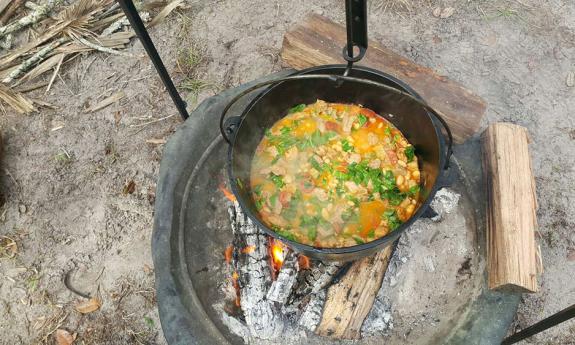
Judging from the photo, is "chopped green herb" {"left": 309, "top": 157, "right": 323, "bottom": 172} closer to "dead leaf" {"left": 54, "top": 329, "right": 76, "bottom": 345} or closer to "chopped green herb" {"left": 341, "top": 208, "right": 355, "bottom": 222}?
"chopped green herb" {"left": 341, "top": 208, "right": 355, "bottom": 222}

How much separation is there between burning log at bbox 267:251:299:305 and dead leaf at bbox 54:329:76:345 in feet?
5.68

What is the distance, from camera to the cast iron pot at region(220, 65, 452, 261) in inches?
94.5

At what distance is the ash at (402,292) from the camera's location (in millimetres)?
2729

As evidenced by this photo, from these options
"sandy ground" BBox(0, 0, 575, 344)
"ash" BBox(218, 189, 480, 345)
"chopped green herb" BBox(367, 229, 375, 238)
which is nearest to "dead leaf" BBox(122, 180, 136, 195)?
"sandy ground" BBox(0, 0, 575, 344)

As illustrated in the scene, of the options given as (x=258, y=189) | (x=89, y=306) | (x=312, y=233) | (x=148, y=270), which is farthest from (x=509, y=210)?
(x=89, y=306)

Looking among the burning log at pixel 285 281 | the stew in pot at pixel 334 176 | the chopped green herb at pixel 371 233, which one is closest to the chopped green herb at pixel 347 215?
the stew in pot at pixel 334 176

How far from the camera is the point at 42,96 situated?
14.1 feet

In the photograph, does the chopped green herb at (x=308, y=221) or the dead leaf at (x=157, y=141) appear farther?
the dead leaf at (x=157, y=141)

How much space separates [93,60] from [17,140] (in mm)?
1099

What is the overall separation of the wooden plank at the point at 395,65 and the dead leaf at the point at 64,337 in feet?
9.08

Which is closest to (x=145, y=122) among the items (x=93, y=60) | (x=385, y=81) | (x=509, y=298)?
(x=93, y=60)

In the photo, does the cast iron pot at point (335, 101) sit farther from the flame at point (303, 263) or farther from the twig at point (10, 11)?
the twig at point (10, 11)

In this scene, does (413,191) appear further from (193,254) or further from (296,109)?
(193,254)

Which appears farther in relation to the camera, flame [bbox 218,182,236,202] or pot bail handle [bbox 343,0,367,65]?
flame [bbox 218,182,236,202]
